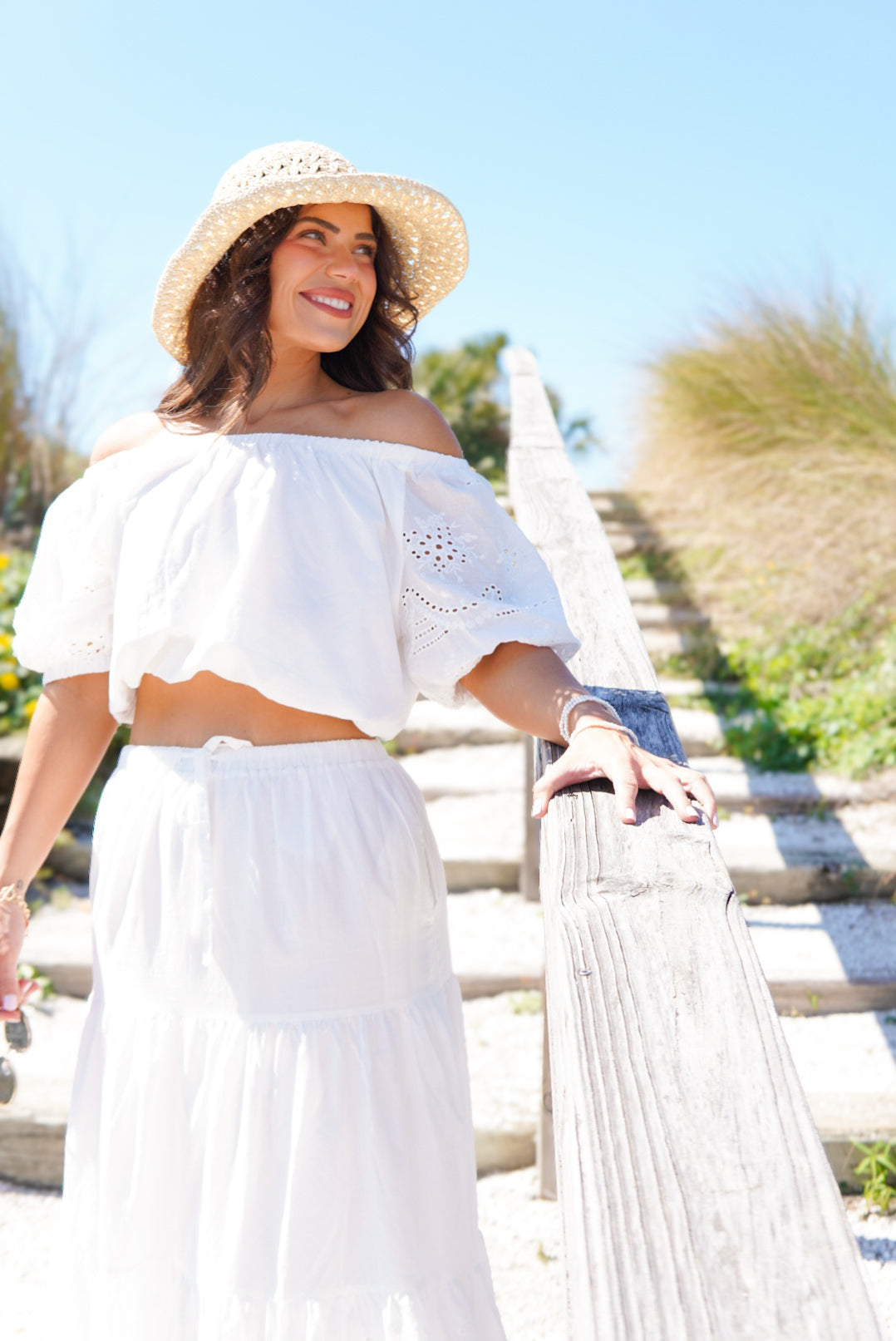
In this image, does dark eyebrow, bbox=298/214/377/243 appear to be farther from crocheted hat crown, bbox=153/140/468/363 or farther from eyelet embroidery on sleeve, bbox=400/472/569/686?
eyelet embroidery on sleeve, bbox=400/472/569/686

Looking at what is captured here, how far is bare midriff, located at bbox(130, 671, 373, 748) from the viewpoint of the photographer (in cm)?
150

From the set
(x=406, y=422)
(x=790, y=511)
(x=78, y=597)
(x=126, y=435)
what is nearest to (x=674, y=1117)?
(x=406, y=422)

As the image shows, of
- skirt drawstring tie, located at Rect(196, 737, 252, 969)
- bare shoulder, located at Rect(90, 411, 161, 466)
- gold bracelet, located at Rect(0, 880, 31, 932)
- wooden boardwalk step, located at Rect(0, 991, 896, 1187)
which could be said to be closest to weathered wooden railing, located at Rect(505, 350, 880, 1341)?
skirt drawstring tie, located at Rect(196, 737, 252, 969)

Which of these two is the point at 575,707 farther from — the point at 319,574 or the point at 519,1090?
the point at 519,1090

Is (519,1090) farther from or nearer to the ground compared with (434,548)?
nearer to the ground

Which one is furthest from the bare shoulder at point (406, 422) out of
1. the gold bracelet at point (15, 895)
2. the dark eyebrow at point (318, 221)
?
the gold bracelet at point (15, 895)

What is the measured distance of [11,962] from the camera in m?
1.59

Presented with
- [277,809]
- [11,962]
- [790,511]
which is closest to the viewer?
[277,809]

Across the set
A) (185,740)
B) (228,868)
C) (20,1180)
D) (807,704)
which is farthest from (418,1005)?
(807,704)

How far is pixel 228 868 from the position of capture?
1.43 m

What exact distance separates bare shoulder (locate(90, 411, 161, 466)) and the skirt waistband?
52 centimetres

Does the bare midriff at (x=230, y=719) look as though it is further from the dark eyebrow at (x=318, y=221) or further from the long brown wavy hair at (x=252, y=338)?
the dark eyebrow at (x=318, y=221)

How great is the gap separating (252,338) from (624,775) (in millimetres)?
952

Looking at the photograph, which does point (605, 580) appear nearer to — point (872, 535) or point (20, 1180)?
point (20, 1180)
